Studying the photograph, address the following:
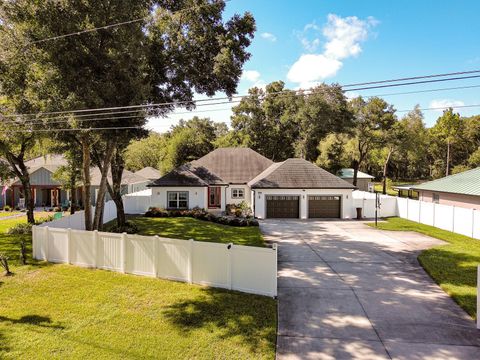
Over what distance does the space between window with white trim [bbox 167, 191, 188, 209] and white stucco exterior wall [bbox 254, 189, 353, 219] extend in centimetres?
680

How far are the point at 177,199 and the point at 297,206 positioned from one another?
11.1 metres

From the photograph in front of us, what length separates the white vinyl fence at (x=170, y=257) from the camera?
998 cm

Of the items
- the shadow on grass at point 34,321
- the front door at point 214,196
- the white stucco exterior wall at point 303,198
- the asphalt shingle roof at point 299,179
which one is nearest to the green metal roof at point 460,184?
the asphalt shingle roof at point 299,179

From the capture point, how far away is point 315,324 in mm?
8297

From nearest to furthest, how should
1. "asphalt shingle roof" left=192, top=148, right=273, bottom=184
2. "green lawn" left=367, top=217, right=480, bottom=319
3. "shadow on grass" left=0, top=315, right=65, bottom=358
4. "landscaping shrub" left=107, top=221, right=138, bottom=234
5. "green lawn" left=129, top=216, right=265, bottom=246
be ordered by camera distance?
"shadow on grass" left=0, top=315, right=65, bottom=358 → "green lawn" left=367, top=217, right=480, bottom=319 → "green lawn" left=129, top=216, right=265, bottom=246 → "landscaping shrub" left=107, top=221, right=138, bottom=234 → "asphalt shingle roof" left=192, top=148, right=273, bottom=184

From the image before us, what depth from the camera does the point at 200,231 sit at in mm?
20297

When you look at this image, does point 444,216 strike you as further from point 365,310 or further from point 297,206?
point 365,310

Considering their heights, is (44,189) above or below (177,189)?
below

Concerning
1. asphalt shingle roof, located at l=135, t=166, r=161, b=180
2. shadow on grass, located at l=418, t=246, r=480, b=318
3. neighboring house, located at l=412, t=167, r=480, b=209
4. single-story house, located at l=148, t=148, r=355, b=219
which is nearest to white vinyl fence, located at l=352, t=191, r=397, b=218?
single-story house, located at l=148, t=148, r=355, b=219

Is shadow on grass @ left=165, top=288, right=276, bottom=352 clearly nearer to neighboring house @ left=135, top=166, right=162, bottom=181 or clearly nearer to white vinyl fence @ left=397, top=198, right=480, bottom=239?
white vinyl fence @ left=397, top=198, right=480, bottom=239

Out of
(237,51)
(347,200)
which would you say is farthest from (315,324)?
(347,200)

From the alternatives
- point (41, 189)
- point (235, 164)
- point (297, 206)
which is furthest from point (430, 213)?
point (41, 189)

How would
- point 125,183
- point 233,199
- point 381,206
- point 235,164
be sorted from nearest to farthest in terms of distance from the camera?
point 381,206 → point 233,199 → point 235,164 → point 125,183

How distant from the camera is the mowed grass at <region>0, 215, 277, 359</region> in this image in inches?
281
